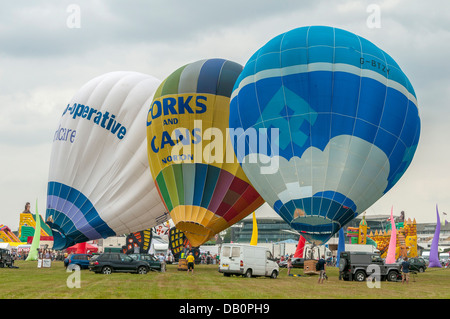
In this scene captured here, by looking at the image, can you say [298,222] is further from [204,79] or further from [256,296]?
[204,79]

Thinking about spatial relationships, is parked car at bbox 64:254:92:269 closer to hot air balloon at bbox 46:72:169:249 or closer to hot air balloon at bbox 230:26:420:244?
hot air balloon at bbox 46:72:169:249

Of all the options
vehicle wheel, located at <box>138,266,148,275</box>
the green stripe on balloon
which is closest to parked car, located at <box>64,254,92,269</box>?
vehicle wheel, located at <box>138,266,148,275</box>

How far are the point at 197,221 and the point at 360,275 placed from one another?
846 cm

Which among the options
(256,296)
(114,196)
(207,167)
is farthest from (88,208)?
(256,296)

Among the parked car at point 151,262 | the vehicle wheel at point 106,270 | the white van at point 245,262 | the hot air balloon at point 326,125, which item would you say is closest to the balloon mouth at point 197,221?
the white van at point 245,262

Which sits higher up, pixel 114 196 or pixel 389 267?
pixel 114 196

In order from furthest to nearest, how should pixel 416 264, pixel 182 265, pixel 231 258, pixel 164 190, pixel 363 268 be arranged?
pixel 416 264 → pixel 182 265 → pixel 164 190 → pixel 231 258 → pixel 363 268

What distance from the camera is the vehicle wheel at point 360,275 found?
29.8 metres

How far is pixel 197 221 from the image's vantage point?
31.3 m

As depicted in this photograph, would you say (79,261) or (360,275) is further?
(79,261)

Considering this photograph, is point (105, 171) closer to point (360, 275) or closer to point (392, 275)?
point (360, 275)

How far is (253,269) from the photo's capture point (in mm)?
31031

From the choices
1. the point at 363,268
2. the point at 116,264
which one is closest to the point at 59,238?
the point at 116,264

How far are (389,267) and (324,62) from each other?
11.6 m
